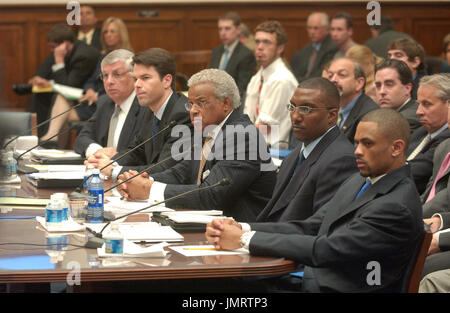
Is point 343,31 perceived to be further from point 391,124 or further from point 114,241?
point 114,241

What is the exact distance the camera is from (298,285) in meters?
3.12

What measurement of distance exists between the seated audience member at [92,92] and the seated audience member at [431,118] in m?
4.01

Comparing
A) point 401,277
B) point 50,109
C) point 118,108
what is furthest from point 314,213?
point 50,109

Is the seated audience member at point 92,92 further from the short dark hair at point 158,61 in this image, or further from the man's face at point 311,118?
the man's face at point 311,118

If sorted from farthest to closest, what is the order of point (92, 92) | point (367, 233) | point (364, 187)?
point (92, 92) → point (364, 187) → point (367, 233)

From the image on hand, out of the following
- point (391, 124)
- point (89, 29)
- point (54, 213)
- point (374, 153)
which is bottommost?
point (54, 213)

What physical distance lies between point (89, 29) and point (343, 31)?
327cm

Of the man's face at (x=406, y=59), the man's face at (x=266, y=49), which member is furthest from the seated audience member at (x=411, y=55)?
the man's face at (x=266, y=49)

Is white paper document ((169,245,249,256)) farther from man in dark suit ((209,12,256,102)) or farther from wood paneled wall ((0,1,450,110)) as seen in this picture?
wood paneled wall ((0,1,450,110))

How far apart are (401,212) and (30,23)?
8315 millimetres

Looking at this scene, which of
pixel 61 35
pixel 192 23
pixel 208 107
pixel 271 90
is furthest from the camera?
pixel 192 23

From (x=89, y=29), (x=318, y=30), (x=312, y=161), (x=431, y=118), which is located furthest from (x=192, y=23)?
(x=312, y=161)

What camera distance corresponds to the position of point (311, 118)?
3.53 m

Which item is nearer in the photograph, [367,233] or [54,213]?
[367,233]
